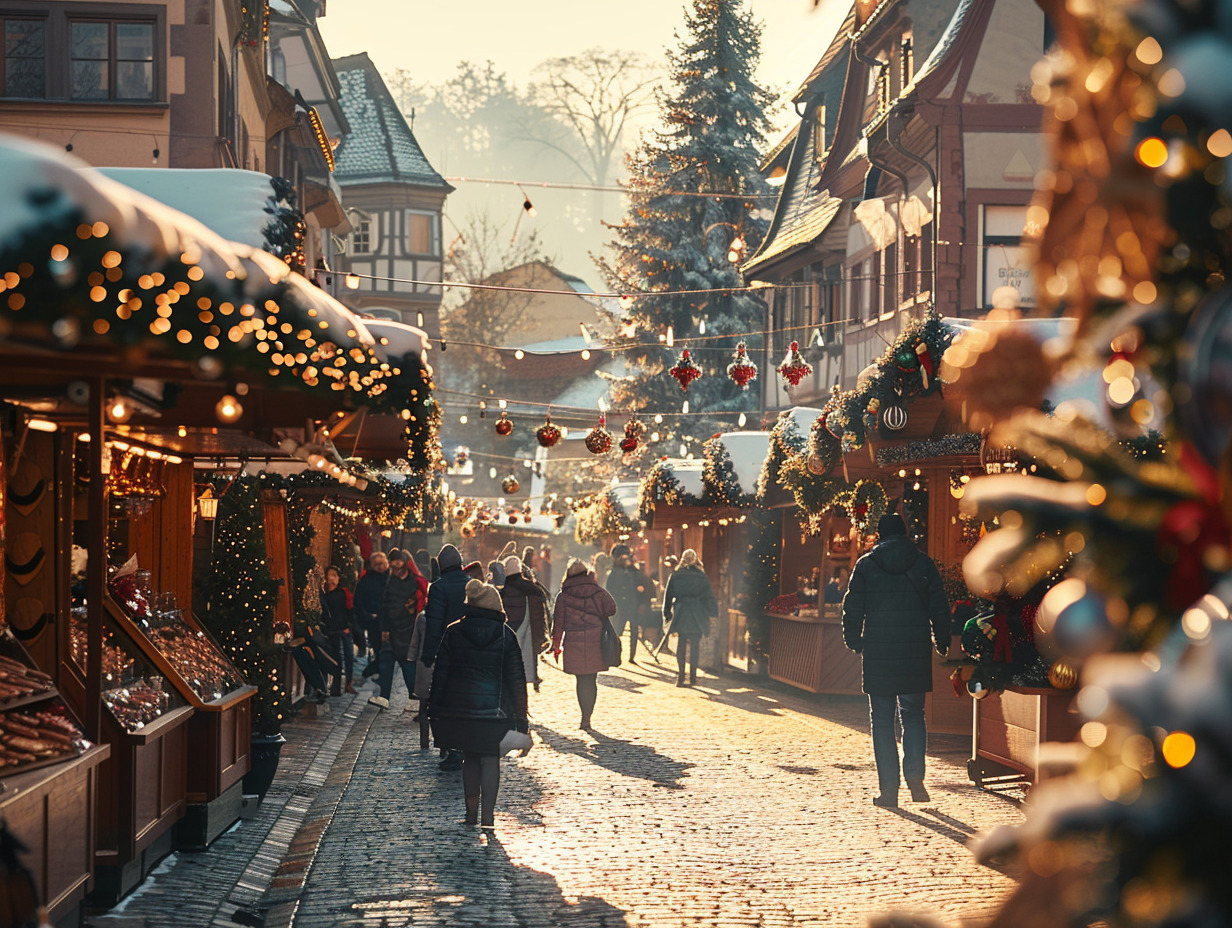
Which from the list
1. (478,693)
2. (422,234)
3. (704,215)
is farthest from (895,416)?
(422,234)

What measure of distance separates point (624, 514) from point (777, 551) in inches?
575

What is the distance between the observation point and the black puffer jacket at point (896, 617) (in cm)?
1235

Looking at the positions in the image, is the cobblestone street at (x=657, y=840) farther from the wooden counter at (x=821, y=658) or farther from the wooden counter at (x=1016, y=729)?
the wooden counter at (x=821, y=658)

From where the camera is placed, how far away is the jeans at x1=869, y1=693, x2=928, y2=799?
1221 centimetres

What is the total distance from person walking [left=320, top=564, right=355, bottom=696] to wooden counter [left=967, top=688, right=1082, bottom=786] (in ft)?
36.6

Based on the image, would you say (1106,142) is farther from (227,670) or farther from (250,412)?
(227,670)

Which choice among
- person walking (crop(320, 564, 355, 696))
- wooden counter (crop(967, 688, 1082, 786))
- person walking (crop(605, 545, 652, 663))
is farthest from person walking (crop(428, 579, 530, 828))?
person walking (crop(605, 545, 652, 663))

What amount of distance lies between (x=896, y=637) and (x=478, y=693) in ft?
10.8

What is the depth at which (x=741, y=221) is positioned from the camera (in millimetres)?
46062

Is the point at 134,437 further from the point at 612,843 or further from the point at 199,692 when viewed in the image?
the point at 612,843

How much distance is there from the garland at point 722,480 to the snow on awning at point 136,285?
19336mm

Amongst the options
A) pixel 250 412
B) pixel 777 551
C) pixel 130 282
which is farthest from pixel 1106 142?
pixel 777 551

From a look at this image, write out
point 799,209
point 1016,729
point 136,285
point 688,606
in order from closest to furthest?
point 136,285 → point 1016,729 → point 688,606 → point 799,209

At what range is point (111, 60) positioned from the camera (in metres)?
18.2
